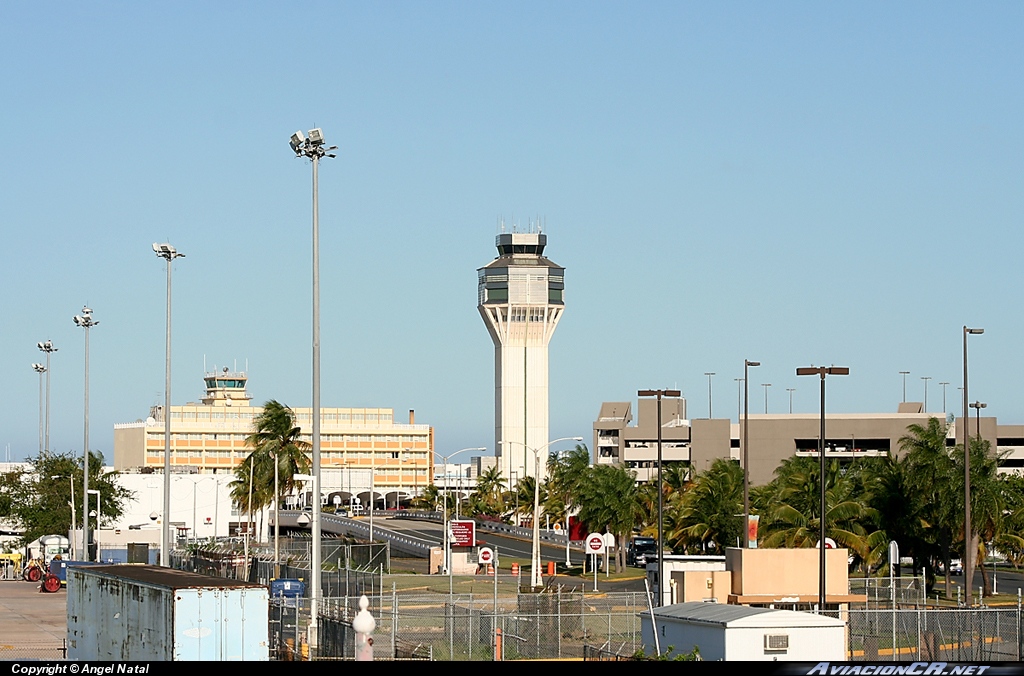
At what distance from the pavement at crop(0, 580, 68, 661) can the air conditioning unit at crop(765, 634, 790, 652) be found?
1825 cm

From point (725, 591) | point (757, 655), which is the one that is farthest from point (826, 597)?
point (757, 655)

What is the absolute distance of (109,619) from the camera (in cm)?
2980

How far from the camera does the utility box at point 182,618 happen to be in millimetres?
26438

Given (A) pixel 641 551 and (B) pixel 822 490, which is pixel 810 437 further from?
(B) pixel 822 490

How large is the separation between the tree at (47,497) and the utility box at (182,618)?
222 feet

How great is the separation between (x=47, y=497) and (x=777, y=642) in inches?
3082

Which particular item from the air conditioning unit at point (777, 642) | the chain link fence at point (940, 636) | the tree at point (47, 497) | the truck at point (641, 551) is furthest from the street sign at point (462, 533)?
the air conditioning unit at point (777, 642)

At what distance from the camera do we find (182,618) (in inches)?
1038

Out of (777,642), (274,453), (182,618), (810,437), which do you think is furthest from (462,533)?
(810,437)

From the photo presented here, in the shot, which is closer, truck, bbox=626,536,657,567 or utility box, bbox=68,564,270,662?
utility box, bbox=68,564,270,662

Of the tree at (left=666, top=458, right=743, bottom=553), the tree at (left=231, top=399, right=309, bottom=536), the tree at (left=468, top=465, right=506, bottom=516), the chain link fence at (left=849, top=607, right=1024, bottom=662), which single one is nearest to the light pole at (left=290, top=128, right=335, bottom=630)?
the chain link fence at (left=849, top=607, right=1024, bottom=662)

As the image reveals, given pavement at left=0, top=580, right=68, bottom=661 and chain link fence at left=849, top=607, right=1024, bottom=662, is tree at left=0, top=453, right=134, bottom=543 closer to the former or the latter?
pavement at left=0, top=580, right=68, bottom=661

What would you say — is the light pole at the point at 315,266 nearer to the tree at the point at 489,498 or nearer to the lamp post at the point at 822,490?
the lamp post at the point at 822,490

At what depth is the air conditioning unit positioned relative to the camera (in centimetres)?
3006
